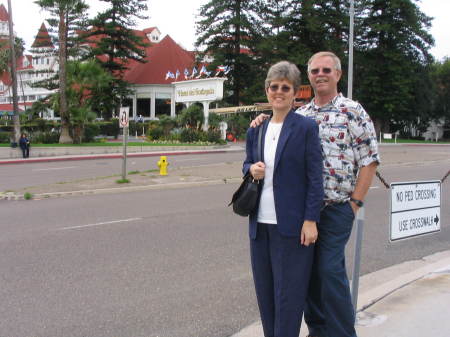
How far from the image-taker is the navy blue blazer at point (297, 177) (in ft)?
9.24

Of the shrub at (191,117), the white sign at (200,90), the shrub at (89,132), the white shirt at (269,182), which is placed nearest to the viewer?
the white shirt at (269,182)

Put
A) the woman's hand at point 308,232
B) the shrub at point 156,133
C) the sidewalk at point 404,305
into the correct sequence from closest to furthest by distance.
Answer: the woman's hand at point 308,232 → the sidewalk at point 404,305 → the shrub at point 156,133

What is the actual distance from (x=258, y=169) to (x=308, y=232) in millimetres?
489

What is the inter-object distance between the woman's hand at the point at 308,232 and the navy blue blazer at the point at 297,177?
0.03 meters

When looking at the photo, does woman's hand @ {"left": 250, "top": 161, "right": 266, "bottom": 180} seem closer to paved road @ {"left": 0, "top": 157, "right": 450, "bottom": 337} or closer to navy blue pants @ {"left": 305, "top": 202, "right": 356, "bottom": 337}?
navy blue pants @ {"left": 305, "top": 202, "right": 356, "bottom": 337}

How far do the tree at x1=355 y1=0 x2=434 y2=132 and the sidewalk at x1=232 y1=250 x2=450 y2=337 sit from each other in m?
50.0

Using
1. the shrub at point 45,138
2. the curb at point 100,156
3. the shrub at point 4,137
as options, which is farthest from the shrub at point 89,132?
the curb at point 100,156

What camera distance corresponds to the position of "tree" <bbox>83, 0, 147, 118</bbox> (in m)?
49.2

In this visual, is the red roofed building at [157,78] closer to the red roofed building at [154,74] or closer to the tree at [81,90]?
the red roofed building at [154,74]

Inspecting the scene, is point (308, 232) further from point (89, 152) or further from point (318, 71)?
point (89, 152)

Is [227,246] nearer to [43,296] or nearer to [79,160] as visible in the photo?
[43,296]

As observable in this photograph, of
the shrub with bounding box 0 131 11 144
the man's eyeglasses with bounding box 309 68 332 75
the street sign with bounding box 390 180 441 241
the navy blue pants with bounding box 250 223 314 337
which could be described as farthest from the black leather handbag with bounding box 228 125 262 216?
the shrub with bounding box 0 131 11 144

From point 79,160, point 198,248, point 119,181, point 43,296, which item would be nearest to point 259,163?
point 43,296

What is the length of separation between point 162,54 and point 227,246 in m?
49.6
